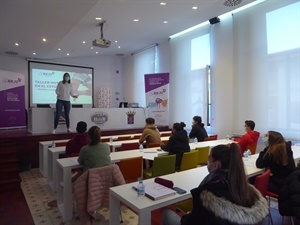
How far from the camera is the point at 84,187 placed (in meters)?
2.49

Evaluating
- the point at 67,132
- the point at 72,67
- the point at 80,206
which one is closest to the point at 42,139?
the point at 67,132

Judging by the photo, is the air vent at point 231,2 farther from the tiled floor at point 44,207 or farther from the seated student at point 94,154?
the tiled floor at point 44,207

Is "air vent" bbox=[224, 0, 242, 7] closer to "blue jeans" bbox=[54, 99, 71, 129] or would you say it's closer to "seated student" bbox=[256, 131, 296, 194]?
"seated student" bbox=[256, 131, 296, 194]

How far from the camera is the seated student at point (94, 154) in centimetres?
267

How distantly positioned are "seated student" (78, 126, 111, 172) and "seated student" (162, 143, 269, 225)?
143cm

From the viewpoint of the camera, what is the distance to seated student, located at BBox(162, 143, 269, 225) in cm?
131

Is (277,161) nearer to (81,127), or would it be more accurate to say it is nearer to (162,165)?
(162,165)

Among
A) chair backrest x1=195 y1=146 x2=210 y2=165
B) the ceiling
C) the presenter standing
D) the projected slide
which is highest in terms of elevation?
the ceiling

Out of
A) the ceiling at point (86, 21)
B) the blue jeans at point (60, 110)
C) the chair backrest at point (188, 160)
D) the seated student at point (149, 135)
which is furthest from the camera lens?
the blue jeans at point (60, 110)

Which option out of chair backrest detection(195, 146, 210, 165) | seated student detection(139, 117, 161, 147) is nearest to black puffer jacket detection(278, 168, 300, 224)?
chair backrest detection(195, 146, 210, 165)

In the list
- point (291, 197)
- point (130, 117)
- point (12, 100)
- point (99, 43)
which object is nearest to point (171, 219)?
point (291, 197)

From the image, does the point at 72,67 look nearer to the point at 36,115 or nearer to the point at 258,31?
the point at 36,115

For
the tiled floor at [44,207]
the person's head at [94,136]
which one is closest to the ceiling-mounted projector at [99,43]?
the tiled floor at [44,207]

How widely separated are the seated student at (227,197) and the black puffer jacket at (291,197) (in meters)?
0.91
